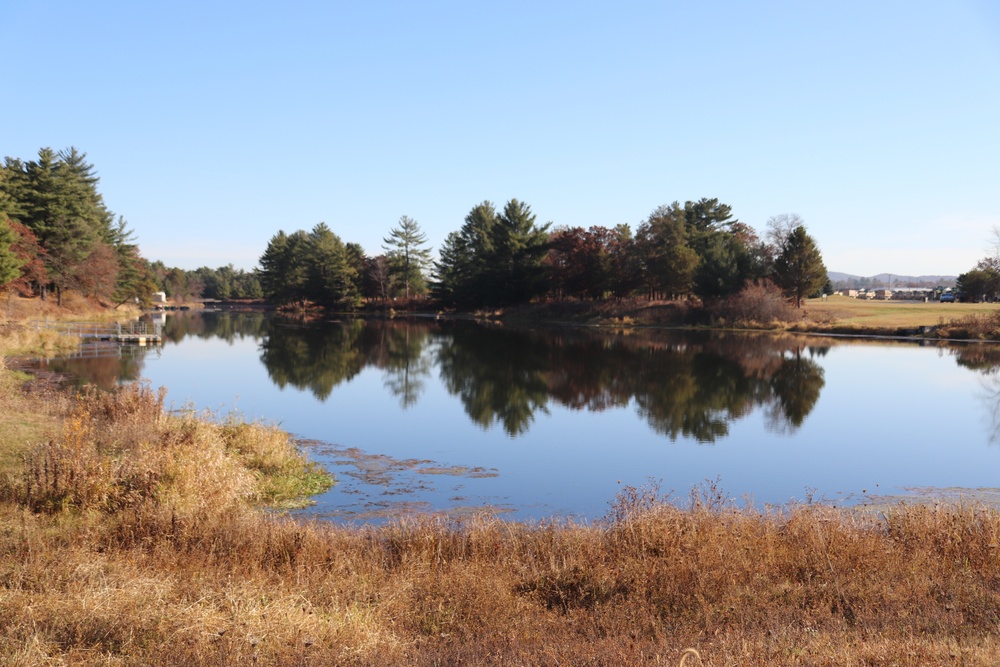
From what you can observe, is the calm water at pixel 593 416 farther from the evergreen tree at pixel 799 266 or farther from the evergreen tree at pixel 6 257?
the evergreen tree at pixel 799 266

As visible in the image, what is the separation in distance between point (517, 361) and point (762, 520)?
2631cm

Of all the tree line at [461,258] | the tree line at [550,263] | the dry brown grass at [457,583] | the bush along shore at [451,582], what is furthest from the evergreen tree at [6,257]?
the tree line at [550,263]

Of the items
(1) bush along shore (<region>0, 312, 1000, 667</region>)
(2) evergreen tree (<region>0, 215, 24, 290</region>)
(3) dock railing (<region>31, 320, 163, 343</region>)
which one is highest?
(2) evergreen tree (<region>0, 215, 24, 290</region>)

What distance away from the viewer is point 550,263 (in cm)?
7538

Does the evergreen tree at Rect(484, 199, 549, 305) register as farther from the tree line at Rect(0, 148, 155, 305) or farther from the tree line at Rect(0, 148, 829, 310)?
the tree line at Rect(0, 148, 155, 305)

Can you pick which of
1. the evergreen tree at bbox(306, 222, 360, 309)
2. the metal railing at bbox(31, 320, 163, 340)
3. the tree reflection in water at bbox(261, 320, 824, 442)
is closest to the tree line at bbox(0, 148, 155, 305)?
the metal railing at bbox(31, 320, 163, 340)

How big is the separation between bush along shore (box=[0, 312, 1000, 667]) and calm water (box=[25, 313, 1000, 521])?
129 inches

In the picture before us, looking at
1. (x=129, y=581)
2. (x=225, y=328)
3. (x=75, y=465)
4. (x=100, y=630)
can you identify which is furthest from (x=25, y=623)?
(x=225, y=328)

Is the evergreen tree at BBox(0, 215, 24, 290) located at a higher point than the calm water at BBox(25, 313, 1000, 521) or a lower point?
higher

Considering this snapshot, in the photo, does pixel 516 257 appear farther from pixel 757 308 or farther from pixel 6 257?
pixel 6 257

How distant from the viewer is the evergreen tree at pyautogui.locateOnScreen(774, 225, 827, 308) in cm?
5956

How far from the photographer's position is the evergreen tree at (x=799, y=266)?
2345 inches

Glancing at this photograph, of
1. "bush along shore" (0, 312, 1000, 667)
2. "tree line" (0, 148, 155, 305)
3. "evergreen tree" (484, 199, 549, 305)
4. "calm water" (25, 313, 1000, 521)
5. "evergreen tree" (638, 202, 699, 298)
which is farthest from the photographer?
"evergreen tree" (484, 199, 549, 305)

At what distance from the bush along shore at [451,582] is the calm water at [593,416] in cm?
328
